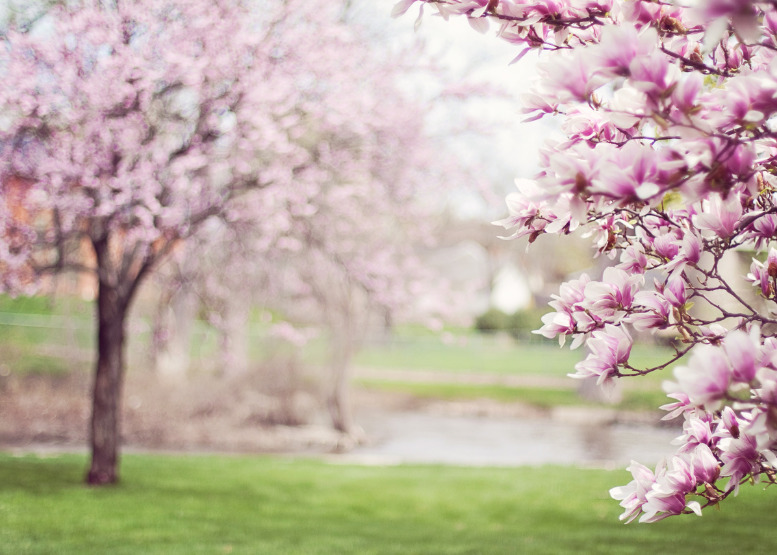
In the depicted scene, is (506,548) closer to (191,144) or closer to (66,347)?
(191,144)

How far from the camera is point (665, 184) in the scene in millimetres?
1646

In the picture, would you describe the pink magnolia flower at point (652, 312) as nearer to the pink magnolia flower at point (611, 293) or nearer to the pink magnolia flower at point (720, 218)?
the pink magnolia flower at point (611, 293)

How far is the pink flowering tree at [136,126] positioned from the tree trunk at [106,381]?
0.04 feet

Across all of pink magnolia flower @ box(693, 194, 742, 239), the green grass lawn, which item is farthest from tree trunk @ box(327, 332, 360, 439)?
pink magnolia flower @ box(693, 194, 742, 239)

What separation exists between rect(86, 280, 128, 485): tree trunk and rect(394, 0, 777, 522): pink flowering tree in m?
6.17

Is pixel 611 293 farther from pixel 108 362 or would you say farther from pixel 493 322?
pixel 493 322

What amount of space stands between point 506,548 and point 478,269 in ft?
158

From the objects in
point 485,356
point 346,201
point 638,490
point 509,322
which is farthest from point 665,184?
point 509,322

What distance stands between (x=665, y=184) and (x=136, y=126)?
19.0 feet

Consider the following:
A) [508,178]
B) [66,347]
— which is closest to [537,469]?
[66,347]

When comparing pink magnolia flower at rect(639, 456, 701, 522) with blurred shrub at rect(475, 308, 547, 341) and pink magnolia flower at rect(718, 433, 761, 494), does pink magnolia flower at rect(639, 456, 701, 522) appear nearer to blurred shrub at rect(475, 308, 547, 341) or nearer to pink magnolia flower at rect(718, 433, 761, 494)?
pink magnolia flower at rect(718, 433, 761, 494)

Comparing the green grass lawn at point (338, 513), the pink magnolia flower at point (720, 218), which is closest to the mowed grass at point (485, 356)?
the green grass lawn at point (338, 513)

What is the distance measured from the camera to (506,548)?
5422mm

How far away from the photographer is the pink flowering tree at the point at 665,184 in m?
1.60
